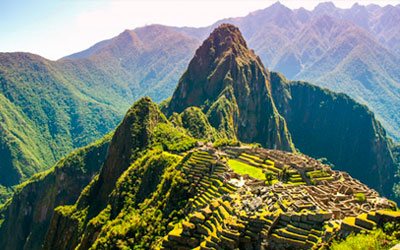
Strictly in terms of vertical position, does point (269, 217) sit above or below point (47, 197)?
above

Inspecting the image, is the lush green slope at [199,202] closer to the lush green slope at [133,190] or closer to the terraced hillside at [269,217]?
the terraced hillside at [269,217]

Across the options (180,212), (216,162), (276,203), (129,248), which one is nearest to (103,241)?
(129,248)

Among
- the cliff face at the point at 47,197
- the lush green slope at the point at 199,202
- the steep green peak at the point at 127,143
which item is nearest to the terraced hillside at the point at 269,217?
the lush green slope at the point at 199,202

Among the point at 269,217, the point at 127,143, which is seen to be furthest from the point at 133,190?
the point at 269,217

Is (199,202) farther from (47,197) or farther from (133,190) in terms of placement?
(47,197)

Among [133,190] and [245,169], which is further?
[133,190]

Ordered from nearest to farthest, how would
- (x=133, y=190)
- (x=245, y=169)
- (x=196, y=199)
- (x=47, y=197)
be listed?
(x=196, y=199)
(x=245, y=169)
(x=133, y=190)
(x=47, y=197)

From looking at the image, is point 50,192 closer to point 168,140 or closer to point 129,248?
point 168,140

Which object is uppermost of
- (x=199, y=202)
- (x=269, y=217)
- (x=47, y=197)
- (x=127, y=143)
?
(x=269, y=217)

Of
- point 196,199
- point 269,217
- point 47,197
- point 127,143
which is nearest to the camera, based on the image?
point 269,217
